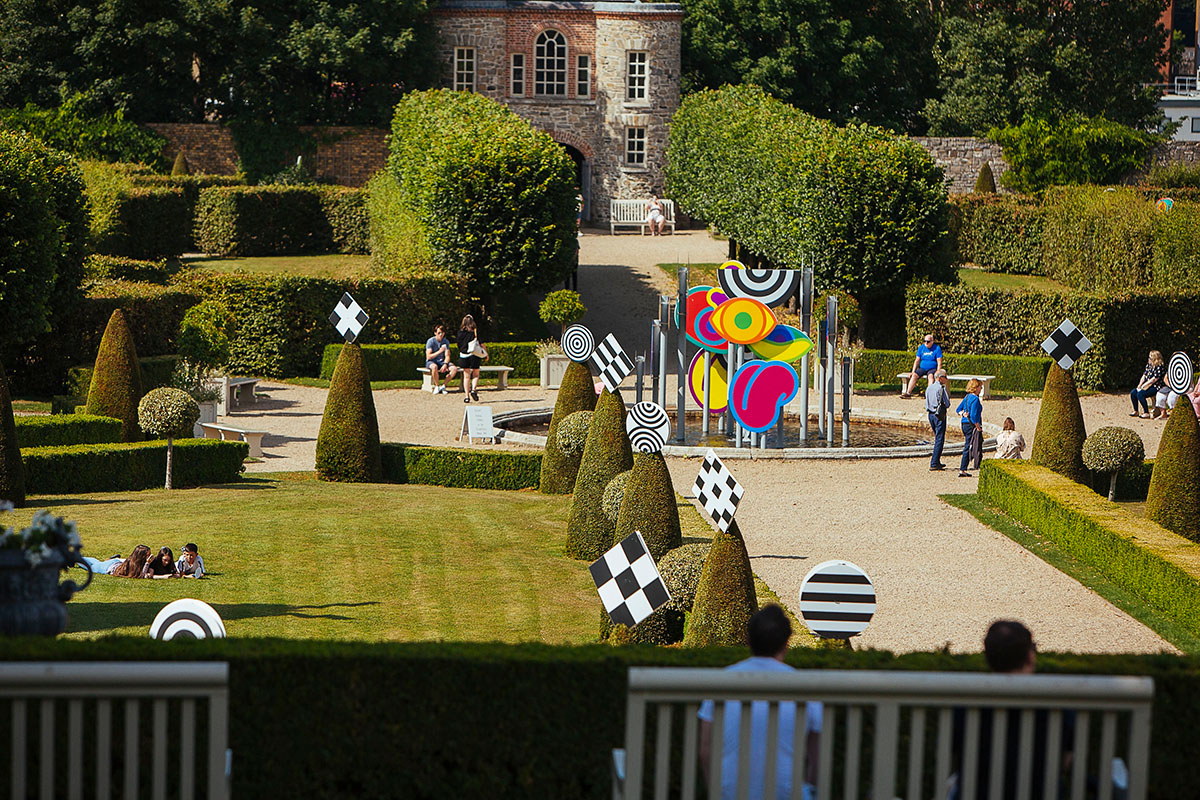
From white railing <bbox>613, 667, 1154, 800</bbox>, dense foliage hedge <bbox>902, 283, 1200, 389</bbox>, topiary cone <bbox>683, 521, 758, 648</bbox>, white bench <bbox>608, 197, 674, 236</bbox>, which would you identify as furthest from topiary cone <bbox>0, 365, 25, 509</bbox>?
white bench <bbox>608, 197, 674, 236</bbox>

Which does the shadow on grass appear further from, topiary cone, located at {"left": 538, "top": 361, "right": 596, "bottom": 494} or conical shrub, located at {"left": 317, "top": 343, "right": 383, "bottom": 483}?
conical shrub, located at {"left": 317, "top": 343, "right": 383, "bottom": 483}

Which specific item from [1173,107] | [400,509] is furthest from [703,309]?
[1173,107]

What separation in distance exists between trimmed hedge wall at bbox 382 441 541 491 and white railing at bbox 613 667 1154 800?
13.6 metres

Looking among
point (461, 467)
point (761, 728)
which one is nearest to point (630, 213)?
point (461, 467)

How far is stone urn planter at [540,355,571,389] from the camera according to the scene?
28.2 meters

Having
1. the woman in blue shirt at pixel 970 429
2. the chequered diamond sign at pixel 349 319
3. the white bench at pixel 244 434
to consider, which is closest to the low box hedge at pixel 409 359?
the white bench at pixel 244 434

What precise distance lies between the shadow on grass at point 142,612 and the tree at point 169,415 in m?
6.41

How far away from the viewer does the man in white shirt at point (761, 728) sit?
5.73 m

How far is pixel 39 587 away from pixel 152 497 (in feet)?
34.5

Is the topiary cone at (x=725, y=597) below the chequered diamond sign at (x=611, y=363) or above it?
below

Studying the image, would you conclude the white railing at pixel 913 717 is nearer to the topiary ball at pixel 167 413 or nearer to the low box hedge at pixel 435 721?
the low box hedge at pixel 435 721

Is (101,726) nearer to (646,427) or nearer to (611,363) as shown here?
(646,427)

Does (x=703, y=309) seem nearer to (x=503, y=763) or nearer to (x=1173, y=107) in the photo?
(x=503, y=763)

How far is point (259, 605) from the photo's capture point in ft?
39.1
